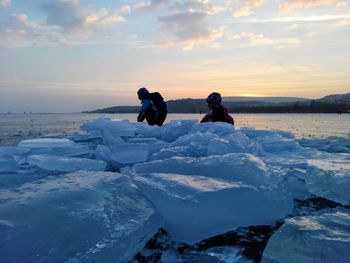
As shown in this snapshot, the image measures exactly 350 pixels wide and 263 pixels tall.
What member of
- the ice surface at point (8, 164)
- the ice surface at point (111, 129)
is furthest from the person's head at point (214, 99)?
the ice surface at point (8, 164)

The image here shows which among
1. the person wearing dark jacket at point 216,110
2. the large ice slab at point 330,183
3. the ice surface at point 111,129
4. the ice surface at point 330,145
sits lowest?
the ice surface at point 330,145

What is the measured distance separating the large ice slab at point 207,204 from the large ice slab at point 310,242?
26 cm

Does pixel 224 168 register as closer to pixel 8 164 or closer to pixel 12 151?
pixel 8 164

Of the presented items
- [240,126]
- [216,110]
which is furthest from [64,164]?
[240,126]

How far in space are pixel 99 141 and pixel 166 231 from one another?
133 inches

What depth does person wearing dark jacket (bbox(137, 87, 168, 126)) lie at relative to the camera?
709 centimetres

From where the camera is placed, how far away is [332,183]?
2236 millimetres

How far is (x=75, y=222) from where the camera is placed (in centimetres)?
145

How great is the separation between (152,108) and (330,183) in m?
5.17

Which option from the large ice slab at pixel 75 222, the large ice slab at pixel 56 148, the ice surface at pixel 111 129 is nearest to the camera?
the large ice slab at pixel 75 222

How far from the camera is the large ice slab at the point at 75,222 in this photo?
50.2 inches

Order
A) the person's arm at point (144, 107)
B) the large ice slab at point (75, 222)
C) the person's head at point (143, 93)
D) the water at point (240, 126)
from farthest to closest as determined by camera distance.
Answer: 1. the water at point (240, 126)
2. the person's head at point (143, 93)
3. the person's arm at point (144, 107)
4. the large ice slab at point (75, 222)

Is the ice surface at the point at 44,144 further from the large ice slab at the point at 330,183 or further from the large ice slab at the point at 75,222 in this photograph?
the large ice slab at the point at 330,183

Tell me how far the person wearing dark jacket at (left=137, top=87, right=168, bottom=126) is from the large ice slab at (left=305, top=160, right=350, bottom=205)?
4883 mm
